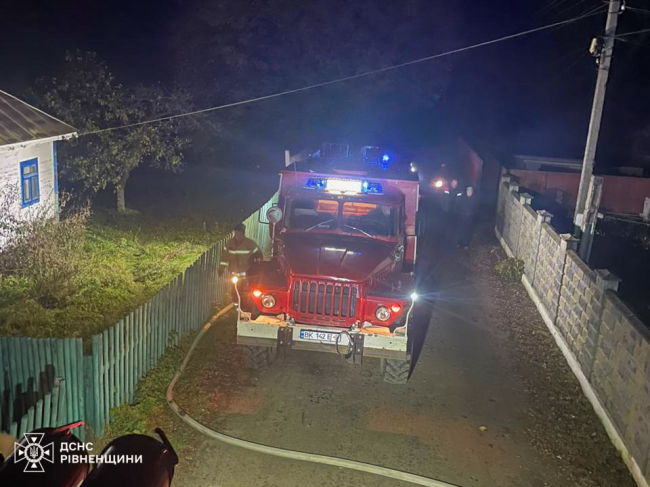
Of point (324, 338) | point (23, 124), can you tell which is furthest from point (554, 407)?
point (23, 124)

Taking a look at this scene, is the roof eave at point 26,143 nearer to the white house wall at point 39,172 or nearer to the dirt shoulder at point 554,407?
the white house wall at point 39,172

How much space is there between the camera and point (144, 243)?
14.3 m

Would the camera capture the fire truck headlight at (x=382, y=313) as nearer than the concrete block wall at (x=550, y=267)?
Yes

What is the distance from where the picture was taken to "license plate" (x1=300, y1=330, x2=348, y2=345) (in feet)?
24.0

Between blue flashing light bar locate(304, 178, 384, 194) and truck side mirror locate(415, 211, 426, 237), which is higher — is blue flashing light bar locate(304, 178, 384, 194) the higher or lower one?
the higher one

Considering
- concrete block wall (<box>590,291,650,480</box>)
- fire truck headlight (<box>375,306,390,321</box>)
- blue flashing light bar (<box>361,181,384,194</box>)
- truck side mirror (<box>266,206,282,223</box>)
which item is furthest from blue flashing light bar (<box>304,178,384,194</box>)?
concrete block wall (<box>590,291,650,480</box>)

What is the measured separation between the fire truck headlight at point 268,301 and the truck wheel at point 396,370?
1720 millimetres

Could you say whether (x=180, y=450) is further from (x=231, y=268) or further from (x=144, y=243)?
(x=144, y=243)

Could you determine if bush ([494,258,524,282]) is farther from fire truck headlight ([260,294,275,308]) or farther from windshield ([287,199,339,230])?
fire truck headlight ([260,294,275,308])

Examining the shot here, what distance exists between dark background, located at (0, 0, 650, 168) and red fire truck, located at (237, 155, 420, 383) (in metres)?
20.1

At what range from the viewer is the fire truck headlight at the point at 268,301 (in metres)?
7.42

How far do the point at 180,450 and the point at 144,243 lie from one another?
8802mm

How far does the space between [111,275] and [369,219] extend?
5.40 metres

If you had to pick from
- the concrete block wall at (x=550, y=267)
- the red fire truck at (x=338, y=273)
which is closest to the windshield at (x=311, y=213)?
the red fire truck at (x=338, y=273)
